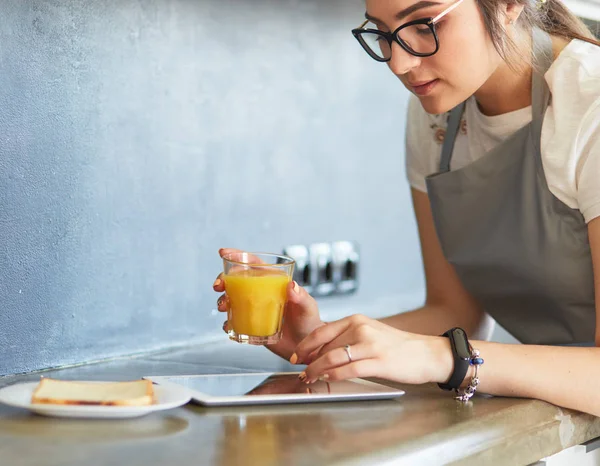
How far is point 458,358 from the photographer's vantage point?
1293mm

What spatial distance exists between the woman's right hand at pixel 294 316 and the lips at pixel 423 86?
38 cm

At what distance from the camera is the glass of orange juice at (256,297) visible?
1.33 m

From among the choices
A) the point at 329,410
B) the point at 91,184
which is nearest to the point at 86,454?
the point at 329,410

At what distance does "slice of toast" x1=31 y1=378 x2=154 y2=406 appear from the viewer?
3.65 feet

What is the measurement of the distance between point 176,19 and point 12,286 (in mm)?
625

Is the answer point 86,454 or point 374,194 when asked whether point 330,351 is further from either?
point 374,194

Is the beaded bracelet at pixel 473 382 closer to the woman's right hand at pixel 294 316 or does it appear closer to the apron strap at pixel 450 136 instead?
the woman's right hand at pixel 294 316

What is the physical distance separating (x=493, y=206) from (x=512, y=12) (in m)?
0.37

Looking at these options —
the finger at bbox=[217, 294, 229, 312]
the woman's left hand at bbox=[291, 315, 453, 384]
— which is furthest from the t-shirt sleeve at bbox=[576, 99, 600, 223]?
the finger at bbox=[217, 294, 229, 312]

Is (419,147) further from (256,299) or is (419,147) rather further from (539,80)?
(256,299)

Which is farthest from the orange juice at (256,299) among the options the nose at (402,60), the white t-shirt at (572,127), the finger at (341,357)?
the white t-shirt at (572,127)

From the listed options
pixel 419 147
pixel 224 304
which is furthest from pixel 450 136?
pixel 224 304

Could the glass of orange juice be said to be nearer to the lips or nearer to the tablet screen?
the tablet screen

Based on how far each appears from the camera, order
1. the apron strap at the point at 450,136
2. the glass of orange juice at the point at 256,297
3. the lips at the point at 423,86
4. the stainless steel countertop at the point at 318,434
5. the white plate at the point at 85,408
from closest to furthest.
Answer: the stainless steel countertop at the point at 318,434 < the white plate at the point at 85,408 < the glass of orange juice at the point at 256,297 < the lips at the point at 423,86 < the apron strap at the point at 450,136
